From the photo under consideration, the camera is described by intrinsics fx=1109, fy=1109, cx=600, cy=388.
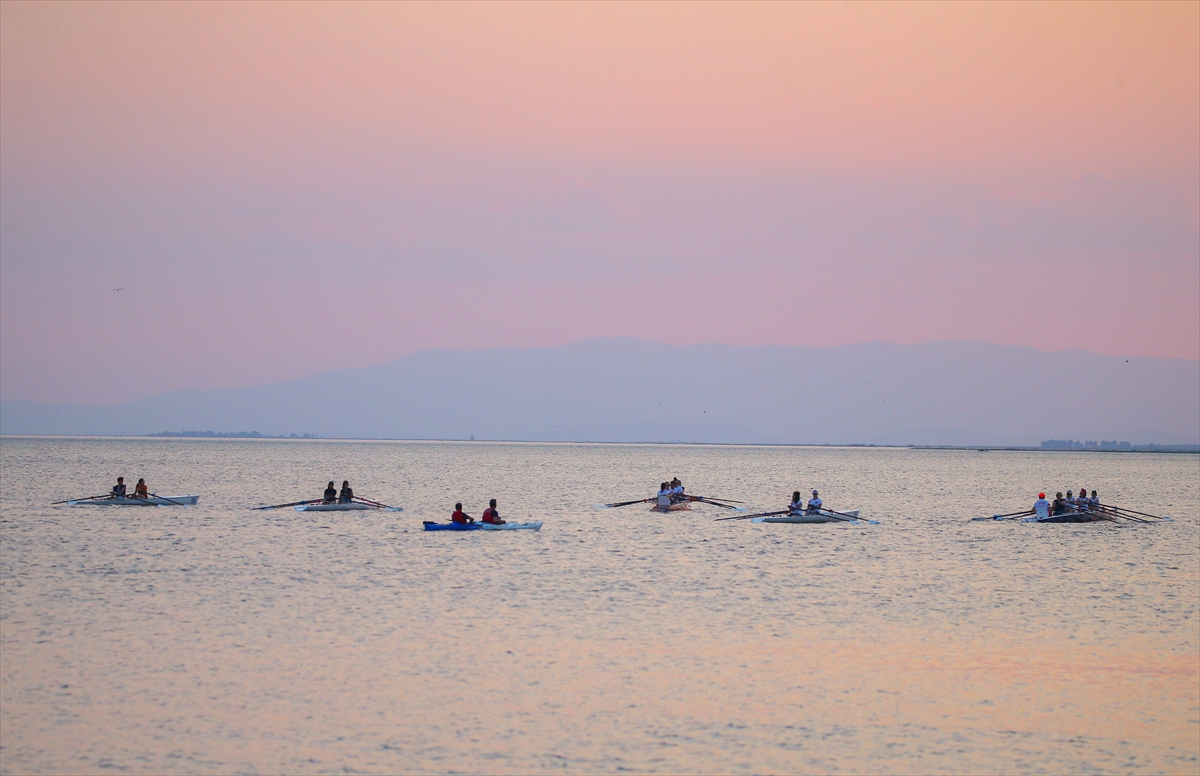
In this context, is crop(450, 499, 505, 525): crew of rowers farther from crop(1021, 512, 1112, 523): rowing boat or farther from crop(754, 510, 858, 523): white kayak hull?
crop(1021, 512, 1112, 523): rowing boat

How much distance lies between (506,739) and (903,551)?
28299 mm

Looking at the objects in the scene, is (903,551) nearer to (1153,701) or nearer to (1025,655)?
(1025,655)

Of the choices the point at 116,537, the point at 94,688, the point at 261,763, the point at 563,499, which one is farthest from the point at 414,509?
the point at 261,763

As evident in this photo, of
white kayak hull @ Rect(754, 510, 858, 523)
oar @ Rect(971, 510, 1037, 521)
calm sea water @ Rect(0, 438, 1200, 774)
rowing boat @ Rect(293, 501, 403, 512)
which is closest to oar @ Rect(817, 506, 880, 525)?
white kayak hull @ Rect(754, 510, 858, 523)

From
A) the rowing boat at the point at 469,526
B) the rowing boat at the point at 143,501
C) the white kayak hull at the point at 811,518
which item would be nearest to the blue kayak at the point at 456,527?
the rowing boat at the point at 469,526

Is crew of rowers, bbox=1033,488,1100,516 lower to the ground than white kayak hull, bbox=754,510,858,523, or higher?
higher

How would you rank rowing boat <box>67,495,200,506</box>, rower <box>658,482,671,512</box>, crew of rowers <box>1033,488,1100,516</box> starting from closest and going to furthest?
crew of rowers <box>1033,488,1100,516</box>, rowing boat <box>67,495,200,506</box>, rower <box>658,482,671,512</box>

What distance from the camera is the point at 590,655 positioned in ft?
67.1

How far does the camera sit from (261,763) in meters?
13.8

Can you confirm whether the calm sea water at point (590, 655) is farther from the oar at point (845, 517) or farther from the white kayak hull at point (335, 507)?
the white kayak hull at point (335, 507)

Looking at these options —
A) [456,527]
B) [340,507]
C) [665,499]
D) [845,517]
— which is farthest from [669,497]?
[340,507]

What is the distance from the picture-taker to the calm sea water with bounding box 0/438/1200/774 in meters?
14.6

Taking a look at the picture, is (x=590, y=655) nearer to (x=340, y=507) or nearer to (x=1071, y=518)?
(x=340, y=507)

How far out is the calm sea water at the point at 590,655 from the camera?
14.6m
